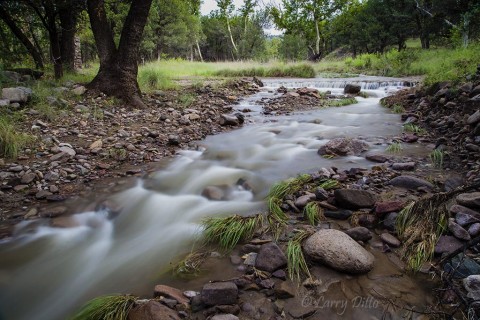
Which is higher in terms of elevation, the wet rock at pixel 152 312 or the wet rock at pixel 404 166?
the wet rock at pixel 404 166

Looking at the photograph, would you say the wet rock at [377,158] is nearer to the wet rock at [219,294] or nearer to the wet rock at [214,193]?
the wet rock at [214,193]

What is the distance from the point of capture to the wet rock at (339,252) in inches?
98.7

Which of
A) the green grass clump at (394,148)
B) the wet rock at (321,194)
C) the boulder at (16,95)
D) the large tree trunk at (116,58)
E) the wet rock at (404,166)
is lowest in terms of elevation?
the wet rock at (321,194)

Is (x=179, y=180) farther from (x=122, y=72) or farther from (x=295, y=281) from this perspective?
(x=122, y=72)

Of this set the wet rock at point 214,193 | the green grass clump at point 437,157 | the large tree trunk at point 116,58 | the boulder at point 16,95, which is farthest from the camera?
the large tree trunk at point 116,58

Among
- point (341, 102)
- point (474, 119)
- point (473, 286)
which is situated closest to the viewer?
point (473, 286)

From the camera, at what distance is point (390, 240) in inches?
113

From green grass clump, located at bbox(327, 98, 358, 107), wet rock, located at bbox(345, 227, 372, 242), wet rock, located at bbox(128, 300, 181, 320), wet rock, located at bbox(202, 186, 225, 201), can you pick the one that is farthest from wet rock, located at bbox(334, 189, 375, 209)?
green grass clump, located at bbox(327, 98, 358, 107)

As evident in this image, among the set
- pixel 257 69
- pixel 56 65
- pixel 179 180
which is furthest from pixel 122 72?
pixel 257 69

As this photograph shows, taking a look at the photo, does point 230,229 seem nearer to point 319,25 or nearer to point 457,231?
point 457,231

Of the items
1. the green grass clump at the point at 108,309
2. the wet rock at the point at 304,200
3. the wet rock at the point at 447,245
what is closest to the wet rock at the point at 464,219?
the wet rock at the point at 447,245

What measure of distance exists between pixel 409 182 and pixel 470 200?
33.7 inches

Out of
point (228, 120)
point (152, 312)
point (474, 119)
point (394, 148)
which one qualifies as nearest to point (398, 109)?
point (474, 119)

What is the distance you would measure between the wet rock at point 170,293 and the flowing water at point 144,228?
0.20 meters
